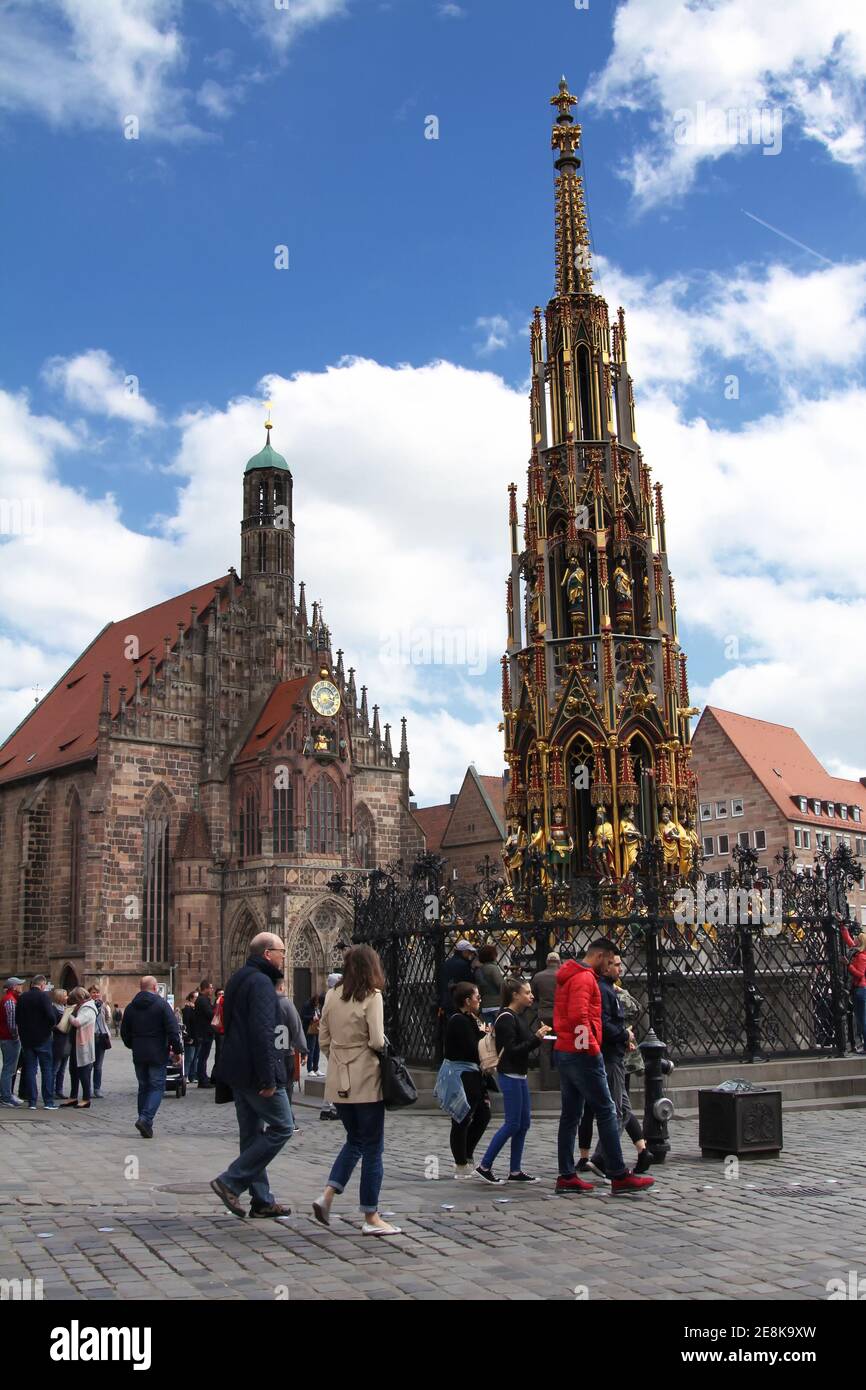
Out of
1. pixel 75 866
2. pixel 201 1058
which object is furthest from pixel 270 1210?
pixel 75 866

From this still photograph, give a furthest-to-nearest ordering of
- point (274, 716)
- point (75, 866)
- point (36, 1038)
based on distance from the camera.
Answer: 1. point (274, 716)
2. point (75, 866)
3. point (36, 1038)

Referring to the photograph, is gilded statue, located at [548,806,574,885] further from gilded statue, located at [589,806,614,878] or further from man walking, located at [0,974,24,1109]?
man walking, located at [0,974,24,1109]

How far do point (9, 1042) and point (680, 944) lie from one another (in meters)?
8.42

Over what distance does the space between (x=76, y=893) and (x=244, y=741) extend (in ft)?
27.6

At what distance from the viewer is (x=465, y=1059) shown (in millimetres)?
9977

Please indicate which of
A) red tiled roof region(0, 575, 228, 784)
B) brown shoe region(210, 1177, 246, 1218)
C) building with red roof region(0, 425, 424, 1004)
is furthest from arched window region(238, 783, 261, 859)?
brown shoe region(210, 1177, 246, 1218)

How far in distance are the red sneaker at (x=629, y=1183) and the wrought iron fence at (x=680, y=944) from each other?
4712mm

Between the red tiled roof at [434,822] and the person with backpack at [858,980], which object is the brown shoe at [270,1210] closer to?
the person with backpack at [858,980]

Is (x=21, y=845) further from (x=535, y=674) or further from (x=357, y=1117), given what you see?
(x=357, y=1117)

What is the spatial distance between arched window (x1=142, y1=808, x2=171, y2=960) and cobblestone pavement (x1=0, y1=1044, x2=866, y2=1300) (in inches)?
1495

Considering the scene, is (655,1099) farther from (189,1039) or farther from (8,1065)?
(189,1039)

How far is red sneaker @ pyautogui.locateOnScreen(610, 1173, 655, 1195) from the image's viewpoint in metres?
8.68

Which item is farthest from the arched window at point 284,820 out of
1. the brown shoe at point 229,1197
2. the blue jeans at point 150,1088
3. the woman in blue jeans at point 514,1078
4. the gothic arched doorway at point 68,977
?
the brown shoe at point 229,1197

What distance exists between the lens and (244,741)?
52.1 meters
